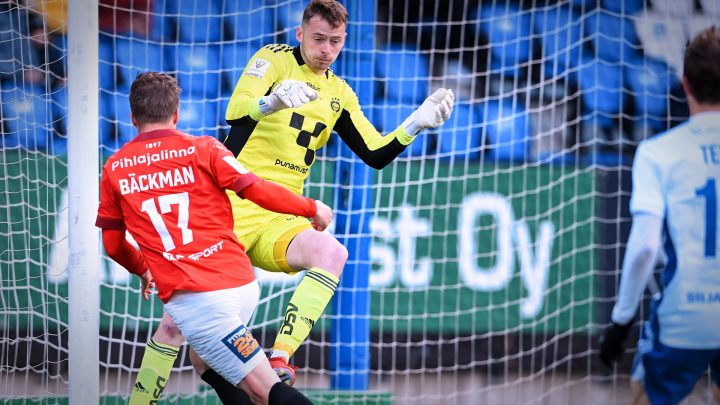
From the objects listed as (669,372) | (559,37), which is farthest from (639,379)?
(559,37)

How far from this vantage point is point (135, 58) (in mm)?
6305

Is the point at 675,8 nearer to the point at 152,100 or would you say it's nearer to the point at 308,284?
the point at 308,284

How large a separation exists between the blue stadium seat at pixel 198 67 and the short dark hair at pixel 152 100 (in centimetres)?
283

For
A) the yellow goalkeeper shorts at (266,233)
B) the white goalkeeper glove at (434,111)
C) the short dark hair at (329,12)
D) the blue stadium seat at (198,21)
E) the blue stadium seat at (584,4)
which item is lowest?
the yellow goalkeeper shorts at (266,233)

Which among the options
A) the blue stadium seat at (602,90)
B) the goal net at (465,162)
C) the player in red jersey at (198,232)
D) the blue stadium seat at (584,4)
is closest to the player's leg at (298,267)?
the player in red jersey at (198,232)

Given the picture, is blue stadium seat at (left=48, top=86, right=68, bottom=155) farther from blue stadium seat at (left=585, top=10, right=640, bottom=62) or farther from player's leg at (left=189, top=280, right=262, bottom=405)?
blue stadium seat at (left=585, top=10, right=640, bottom=62)

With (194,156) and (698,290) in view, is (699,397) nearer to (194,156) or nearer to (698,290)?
(698,290)

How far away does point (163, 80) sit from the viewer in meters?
3.47

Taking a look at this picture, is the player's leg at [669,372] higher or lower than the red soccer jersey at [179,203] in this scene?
lower

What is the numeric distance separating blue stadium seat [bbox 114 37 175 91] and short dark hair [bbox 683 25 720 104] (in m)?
3.99

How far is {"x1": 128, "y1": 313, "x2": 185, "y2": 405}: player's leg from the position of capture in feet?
12.5

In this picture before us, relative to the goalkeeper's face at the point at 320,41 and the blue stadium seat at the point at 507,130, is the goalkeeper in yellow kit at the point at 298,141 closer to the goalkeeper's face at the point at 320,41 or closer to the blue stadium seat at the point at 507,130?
the goalkeeper's face at the point at 320,41

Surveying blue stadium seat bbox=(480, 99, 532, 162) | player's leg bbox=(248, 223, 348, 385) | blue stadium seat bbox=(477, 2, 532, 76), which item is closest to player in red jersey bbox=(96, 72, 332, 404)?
player's leg bbox=(248, 223, 348, 385)

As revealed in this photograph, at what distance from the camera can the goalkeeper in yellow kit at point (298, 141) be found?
151 inches
